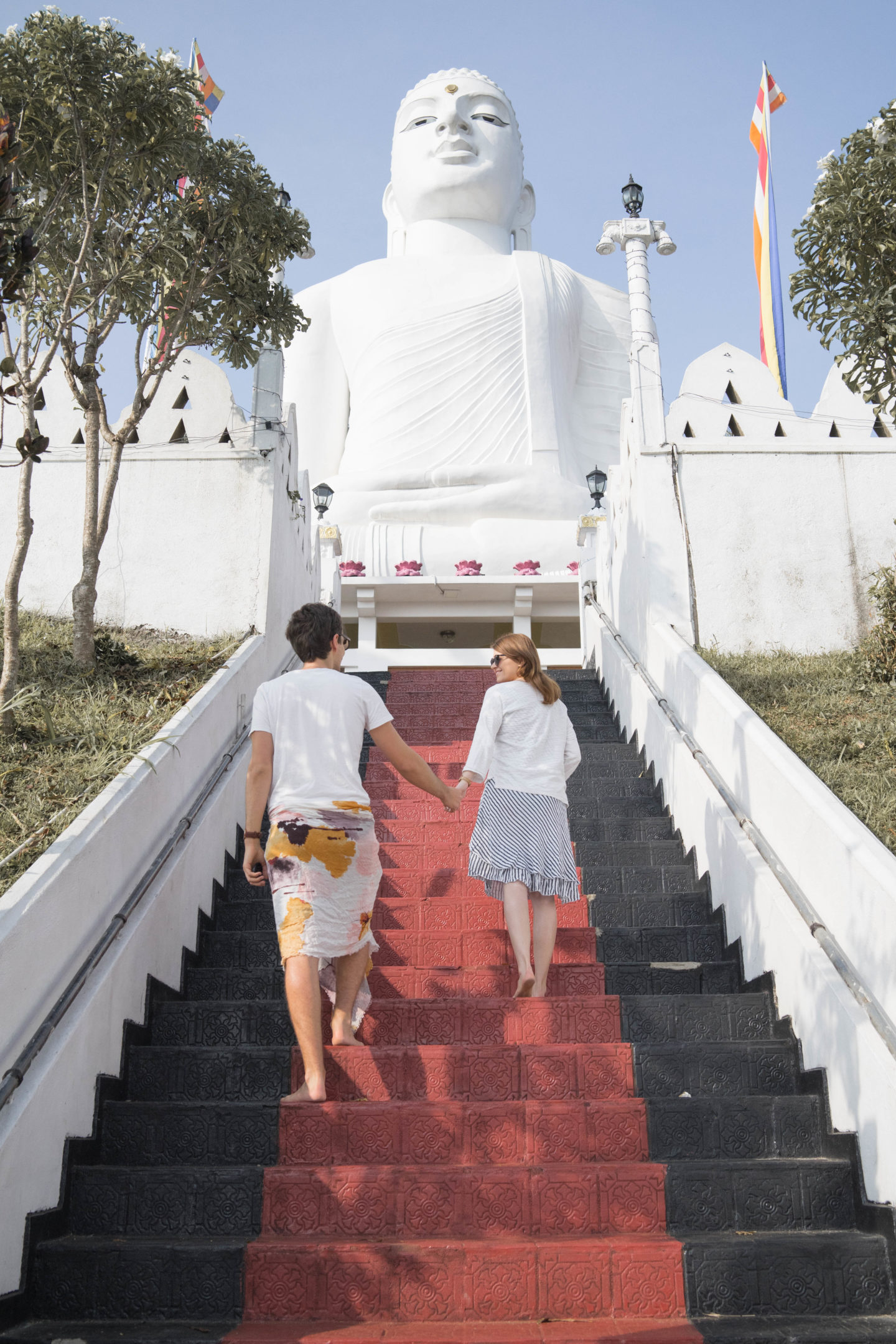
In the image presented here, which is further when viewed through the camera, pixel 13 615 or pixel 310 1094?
pixel 13 615

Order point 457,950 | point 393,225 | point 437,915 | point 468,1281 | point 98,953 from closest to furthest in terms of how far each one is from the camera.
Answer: point 468,1281 < point 98,953 < point 457,950 < point 437,915 < point 393,225

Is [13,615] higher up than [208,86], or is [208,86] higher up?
[208,86]

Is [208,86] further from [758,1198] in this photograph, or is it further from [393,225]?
[758,1198]

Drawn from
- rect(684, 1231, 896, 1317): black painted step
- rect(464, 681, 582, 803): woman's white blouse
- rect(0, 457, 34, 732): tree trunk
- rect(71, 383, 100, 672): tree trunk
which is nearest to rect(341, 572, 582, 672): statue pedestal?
rect(71, 383, 100, 672): tree trunk

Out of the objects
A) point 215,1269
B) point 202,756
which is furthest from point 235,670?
point 215,1269

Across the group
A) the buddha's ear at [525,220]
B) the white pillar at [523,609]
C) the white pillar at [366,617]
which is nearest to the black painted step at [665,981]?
the white pillar at [366,617]

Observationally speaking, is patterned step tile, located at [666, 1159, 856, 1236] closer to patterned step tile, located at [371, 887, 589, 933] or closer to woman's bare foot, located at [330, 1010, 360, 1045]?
woman's bare foot, located at [330, 1010, 360, 1045]

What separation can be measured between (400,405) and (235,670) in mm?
8448

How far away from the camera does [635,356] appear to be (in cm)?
814

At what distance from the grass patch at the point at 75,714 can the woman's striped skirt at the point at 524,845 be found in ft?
4.39

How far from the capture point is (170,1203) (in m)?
3.03

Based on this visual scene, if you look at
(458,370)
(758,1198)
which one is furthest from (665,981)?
(458,370)

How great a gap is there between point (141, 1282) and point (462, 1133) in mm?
887

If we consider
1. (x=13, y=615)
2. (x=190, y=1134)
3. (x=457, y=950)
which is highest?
(x=13, y=615)
